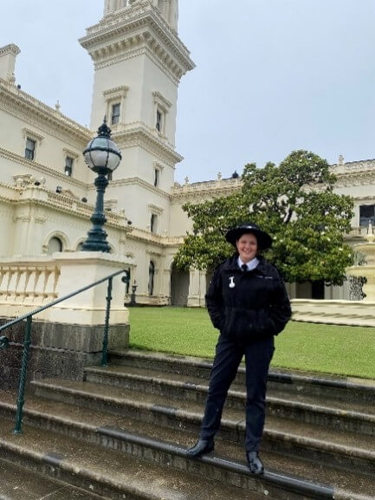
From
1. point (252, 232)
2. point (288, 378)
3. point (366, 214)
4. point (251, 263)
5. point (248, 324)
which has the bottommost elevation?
point (288, 378)

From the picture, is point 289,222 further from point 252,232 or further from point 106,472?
point 106,472

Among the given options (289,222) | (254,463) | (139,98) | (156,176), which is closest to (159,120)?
(139,98)

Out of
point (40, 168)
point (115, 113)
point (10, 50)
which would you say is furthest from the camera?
point (115, 113)

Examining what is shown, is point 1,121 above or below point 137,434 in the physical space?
above

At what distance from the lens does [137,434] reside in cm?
367

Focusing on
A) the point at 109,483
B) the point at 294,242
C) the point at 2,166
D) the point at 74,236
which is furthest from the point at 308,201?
the point at 109,483

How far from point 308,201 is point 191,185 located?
53.6 ft

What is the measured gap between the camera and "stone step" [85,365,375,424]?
148 inches

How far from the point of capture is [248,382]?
10.2ft

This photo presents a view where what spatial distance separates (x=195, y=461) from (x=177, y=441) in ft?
1.17

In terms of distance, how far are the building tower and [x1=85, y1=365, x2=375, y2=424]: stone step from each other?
95.4 feet

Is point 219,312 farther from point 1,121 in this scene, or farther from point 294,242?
point 1,121

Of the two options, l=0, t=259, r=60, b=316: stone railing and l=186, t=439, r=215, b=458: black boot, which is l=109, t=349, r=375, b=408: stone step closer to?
l=186, t=439, r=215, b=458: black boot

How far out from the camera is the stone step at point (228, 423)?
3.13m
